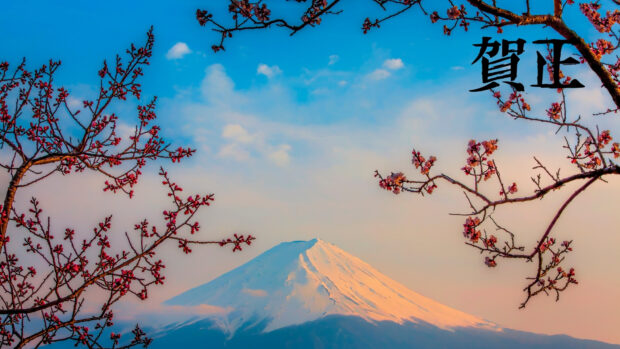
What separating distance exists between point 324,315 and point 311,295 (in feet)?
23.1

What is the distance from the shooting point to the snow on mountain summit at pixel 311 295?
9669cm

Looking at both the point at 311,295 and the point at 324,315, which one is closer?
the point at 324,315

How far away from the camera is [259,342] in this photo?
89000 millimetres

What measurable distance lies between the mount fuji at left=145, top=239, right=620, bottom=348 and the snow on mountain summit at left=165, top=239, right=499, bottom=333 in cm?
22

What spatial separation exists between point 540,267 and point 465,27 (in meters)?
2.48

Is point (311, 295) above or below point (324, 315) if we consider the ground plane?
above

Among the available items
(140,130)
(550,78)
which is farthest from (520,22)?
(140,130)

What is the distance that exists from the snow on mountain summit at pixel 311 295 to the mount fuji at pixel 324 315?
22cm

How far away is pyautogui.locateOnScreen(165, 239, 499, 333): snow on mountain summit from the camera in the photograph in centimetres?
9669

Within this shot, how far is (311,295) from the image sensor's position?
10088 centimetres

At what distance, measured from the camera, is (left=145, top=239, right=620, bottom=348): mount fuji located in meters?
91.2

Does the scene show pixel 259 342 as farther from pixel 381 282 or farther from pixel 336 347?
pixel 381 282

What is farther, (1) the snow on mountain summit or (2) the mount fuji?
(1) the snow on mountain summit

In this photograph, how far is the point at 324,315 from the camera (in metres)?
95.1
